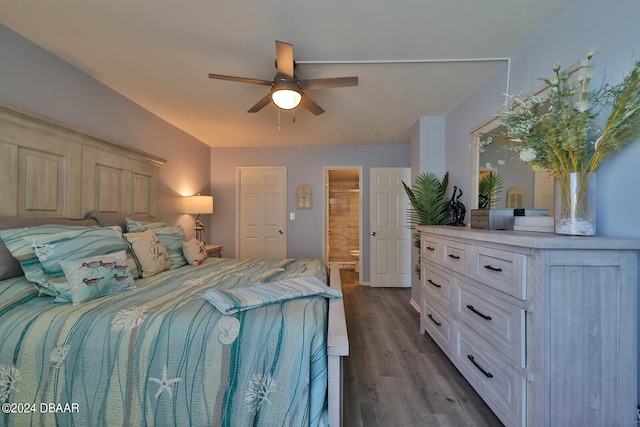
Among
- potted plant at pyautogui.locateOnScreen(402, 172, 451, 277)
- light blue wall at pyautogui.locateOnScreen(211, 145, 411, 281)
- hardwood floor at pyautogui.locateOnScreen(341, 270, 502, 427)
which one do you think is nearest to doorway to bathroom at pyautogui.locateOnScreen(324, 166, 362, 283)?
light blue wall at pyautogui.locateOnScreen(211, 145, 411, 281)

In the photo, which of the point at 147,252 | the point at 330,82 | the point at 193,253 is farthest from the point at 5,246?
the point at 330,82

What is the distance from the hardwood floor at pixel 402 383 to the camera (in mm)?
1554

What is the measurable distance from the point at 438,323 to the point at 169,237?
2540 mm

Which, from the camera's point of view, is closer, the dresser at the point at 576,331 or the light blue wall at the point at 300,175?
the dresser at the point at 576,331

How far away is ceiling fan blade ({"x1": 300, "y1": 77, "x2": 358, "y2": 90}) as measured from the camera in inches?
75.5

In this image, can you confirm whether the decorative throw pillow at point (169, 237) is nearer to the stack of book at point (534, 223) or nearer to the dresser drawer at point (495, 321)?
the dresser drawer at point (495, 321)

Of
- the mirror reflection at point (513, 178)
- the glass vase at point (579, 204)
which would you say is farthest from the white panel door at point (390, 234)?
the glass vase at point (579, 204)

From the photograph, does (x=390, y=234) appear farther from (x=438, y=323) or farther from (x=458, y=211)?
(x=438, y=323)

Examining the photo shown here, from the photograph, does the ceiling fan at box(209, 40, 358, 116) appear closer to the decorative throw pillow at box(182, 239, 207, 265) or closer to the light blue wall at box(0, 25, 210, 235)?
the light blue wall at box(0, 25, 210, 235)

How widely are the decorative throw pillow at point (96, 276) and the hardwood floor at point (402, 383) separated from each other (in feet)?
5.20

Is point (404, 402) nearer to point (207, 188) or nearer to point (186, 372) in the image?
point (186, 372)

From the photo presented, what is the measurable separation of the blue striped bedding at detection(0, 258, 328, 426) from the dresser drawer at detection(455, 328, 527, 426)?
98 cm

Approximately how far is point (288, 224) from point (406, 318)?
2.53 meters

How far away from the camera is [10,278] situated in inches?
59.3
